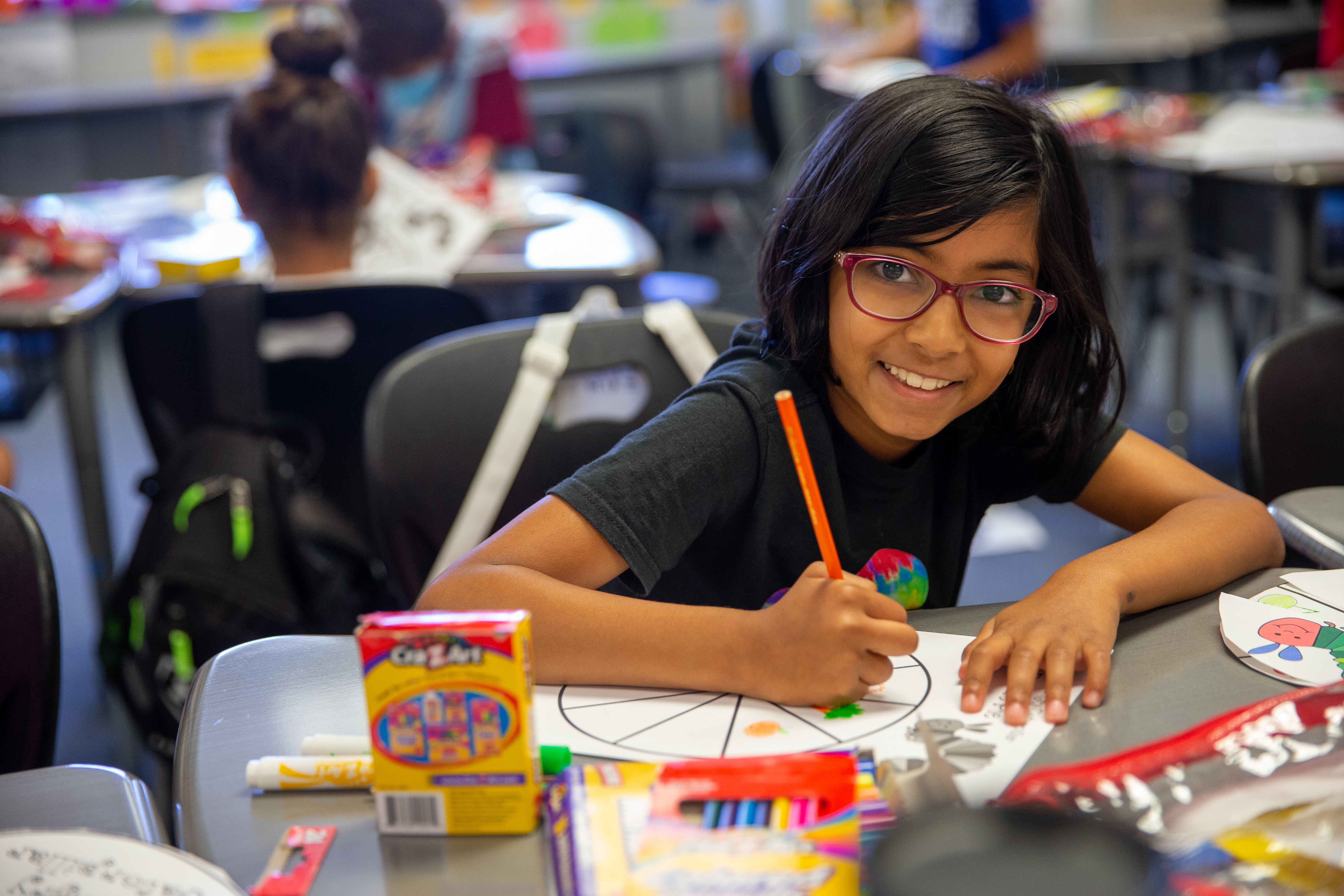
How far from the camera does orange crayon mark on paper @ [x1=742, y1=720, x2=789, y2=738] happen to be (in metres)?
0.67

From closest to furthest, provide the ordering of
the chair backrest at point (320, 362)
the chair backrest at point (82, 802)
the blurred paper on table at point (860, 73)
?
1. the chair backrest at point (82, 802)
2. the chair backrest at point (320, 362)
3. the blurred paper on table at point (860, 73)

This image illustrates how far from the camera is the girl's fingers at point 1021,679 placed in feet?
2.24

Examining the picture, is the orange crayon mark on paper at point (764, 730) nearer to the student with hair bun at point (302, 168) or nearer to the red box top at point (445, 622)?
the red box top at point (445, 622)

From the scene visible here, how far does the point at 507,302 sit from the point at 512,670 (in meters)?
2.94

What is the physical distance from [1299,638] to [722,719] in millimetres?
391

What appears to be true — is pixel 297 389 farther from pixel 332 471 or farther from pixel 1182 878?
pixel 1182 878

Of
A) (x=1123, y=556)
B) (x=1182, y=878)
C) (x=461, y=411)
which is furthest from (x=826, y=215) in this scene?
(x=1182, y=878)

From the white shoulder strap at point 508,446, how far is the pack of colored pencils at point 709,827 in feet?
1.90

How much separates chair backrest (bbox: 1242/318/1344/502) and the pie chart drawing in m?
0.65

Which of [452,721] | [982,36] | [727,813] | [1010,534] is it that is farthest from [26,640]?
[982,36]

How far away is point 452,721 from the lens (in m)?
0.56

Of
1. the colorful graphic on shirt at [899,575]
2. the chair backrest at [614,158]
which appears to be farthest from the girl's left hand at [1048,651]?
the chair backrest at [614,158]

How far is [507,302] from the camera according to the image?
3.42m

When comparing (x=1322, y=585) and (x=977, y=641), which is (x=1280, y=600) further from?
(x=977, y=641)
